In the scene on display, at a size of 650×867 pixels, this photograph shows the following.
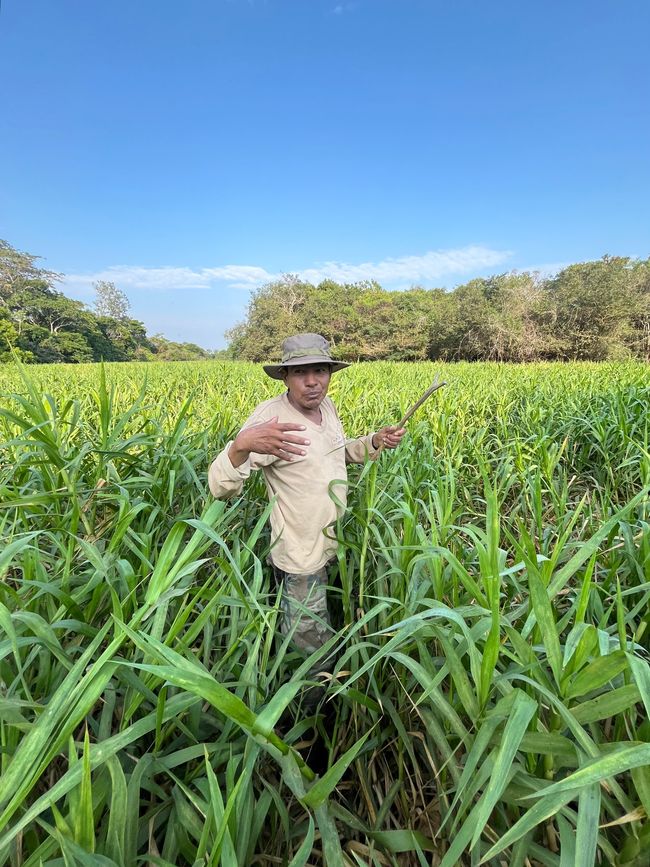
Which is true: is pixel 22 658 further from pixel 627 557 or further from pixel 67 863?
pixel 627 557

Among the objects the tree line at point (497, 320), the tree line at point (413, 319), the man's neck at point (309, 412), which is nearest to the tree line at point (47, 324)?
the tree line at point (413, 319)

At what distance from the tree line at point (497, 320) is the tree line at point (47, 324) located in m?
14.8

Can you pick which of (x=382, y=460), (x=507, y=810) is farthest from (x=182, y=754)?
(x=382, y=460)

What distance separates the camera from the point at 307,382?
1478mm

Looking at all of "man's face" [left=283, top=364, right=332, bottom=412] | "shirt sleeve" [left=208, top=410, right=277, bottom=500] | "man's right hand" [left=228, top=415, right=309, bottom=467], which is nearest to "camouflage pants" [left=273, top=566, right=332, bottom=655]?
"shirt sleeve" [left=208, top=410, right=277, bottom=500]

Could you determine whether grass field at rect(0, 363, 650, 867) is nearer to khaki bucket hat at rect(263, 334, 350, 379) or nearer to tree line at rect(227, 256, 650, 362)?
khaki bucket hat at rect(263, 334, 350, 379)

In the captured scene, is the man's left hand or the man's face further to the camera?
the man's left hand

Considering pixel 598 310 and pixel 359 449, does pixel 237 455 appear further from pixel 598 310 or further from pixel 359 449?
pixel 598 310

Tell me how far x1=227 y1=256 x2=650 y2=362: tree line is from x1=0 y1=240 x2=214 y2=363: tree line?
14.8m

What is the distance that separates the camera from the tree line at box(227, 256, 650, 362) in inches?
879

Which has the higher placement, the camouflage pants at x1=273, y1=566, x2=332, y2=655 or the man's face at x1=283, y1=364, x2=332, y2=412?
the man's face at x1=283, y1=364, x2=332, y2=412

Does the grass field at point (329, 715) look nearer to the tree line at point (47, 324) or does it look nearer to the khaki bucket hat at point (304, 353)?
the khaki bucket hat at point (304, 353)

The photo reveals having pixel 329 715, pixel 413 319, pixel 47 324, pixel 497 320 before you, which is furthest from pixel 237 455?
pixel 47 324

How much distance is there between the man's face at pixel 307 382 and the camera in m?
1.48
